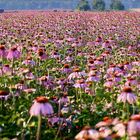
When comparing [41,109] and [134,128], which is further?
[41,109]

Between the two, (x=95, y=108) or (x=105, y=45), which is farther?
(x=105, y=45)

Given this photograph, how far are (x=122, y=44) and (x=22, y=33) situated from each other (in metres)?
3.74

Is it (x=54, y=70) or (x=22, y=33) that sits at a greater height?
(x=22, y=33)

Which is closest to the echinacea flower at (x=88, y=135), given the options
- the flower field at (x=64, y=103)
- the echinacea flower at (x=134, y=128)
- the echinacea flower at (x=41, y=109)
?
the flower field at (x=64, y=103)

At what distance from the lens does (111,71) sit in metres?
9.13

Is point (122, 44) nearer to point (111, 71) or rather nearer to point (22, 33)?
point (22, 33)

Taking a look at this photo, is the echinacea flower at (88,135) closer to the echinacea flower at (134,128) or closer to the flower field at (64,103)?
the flower field at (64,103)

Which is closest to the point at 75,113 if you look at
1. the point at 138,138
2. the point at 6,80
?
the point at 6,80

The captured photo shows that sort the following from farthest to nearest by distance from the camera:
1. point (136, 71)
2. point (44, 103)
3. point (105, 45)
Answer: point (105, 45) → point (136, 71) → point (44, 103)

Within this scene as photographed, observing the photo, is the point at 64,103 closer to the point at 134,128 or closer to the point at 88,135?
the point at 88,135

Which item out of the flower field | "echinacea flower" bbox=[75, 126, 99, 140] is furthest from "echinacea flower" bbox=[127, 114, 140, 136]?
"echinacea flower" bbox=[75, 126, 99, 140]

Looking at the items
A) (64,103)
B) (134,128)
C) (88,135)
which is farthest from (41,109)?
(64,103)

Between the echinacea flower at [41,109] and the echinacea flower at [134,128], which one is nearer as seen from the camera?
the echinacea flower at [134,128]

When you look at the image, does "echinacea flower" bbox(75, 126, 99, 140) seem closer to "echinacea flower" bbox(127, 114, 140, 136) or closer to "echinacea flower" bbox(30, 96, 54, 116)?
"echinacea flower" bbox(127, 114, 140, 136)
